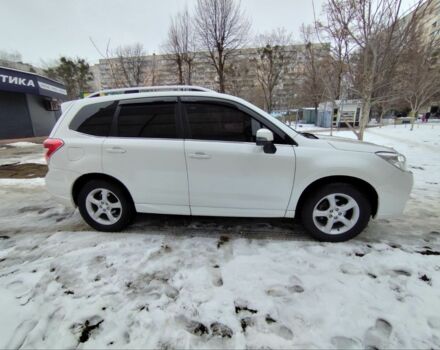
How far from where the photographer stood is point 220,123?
279 centimetres

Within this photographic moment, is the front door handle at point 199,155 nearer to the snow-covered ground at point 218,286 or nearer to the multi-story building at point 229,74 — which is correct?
the snow-covered ground at point 218,286

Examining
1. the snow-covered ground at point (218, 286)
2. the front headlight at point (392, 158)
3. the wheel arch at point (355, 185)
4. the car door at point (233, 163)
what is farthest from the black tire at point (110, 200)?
the front headlight at point (392, 158)

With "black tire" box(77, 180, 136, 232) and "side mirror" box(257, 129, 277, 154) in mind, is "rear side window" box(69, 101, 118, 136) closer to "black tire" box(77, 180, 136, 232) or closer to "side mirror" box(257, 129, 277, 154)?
"black tire" box(77, 180, 136, 232)

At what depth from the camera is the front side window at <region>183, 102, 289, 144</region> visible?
8.98 feet

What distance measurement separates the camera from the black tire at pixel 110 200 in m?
3.02

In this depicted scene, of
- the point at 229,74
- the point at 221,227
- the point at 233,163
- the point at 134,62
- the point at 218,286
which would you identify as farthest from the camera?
the point at 229,74

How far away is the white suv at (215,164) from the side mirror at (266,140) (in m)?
0.01

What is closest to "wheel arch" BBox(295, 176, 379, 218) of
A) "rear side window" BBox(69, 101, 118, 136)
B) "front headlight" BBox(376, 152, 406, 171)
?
"front headlight" BBox(376, 152, 406, 171)

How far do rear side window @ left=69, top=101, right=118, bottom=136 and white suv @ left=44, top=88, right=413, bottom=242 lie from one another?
0.01 m

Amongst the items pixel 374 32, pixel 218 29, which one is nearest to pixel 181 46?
pixel 218 29

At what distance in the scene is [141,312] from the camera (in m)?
1.88

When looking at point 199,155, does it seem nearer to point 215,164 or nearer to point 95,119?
point 215,164

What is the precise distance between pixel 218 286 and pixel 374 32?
6834mm

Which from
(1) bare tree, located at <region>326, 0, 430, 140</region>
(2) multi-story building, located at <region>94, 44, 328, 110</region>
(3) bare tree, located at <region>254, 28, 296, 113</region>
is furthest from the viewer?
(3) bare tree, located at <region>254, 28, 296, 113</region>
